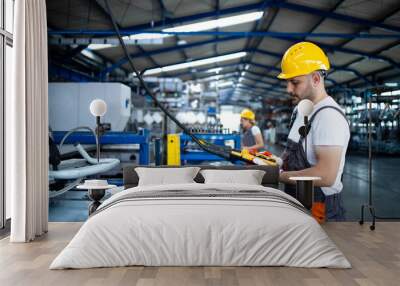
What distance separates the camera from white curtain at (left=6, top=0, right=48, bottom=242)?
4.26 m

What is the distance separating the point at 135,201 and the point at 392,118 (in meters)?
13.6

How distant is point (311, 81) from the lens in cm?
462

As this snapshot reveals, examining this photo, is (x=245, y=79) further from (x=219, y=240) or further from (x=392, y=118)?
(x=219, y=240)

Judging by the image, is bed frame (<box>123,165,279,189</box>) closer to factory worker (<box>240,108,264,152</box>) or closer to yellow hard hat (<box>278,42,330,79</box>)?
yellow hard hat (<box>278,42,330,79</box>)

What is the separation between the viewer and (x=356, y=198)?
7.68 metres

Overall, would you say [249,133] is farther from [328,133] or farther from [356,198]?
[328,133]

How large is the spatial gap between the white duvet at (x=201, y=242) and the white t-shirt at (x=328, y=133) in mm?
1353

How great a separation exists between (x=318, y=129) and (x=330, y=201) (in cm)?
76

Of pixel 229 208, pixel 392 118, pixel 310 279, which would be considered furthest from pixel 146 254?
pixel 392 118

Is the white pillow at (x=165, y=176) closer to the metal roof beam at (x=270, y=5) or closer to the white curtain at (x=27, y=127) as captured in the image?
the white curtain at (x=27, y=127)

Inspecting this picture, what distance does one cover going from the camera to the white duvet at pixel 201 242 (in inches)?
130

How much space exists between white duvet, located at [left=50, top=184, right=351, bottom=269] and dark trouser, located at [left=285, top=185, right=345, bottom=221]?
4.49ft

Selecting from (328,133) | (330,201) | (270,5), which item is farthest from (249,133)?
(270,5)

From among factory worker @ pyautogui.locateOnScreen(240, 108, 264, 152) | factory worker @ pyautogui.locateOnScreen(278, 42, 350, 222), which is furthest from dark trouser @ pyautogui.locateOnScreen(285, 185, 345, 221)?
factory worker @ pyautogui.locateOnScreen(240, 108, 264, 152)
